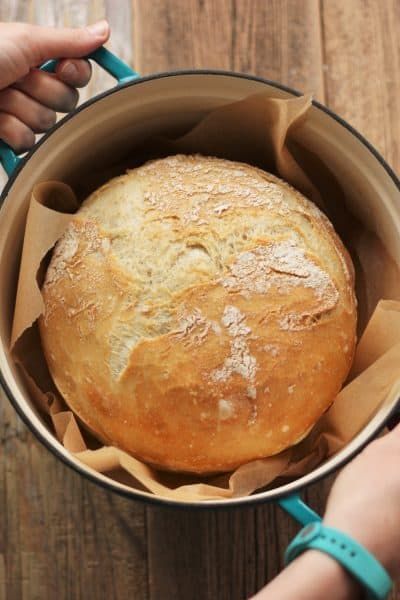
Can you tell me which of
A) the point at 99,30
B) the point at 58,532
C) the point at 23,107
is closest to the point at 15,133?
the point at 23,107

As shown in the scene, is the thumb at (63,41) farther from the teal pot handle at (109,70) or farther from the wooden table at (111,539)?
the wooden table at (111,539)

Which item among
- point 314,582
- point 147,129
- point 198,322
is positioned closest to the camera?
point 314,582

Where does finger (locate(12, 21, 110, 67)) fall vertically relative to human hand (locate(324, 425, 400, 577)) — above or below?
above

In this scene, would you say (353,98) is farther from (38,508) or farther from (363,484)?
(38,508)

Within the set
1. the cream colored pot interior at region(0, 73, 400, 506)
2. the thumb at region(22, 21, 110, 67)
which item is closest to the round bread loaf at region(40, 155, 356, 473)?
the cream colored pot interior at region(0, 73, 400, 506)

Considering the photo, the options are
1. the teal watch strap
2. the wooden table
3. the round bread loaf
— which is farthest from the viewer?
the wooden table

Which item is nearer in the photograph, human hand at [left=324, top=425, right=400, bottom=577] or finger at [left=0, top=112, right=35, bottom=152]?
human hand at [left=324, top=425, right=400, bottom=577]

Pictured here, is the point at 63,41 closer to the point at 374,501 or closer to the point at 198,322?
the point at 198,322

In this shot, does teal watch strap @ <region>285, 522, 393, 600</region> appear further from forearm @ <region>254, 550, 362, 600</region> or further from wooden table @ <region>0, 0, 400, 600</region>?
wooden table @ <region>0, 0, 400, 600</region>
